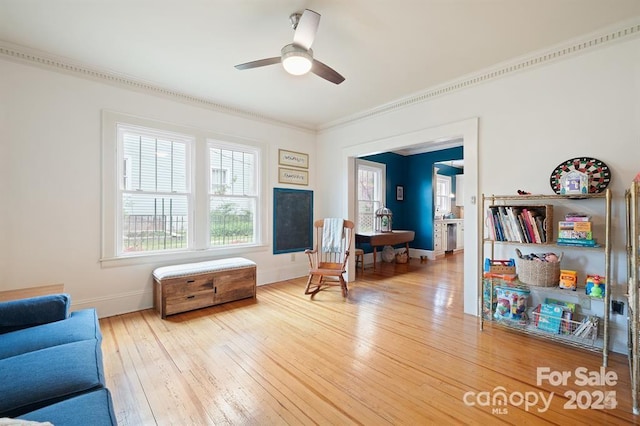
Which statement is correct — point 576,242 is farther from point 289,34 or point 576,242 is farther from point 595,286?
point 289,34

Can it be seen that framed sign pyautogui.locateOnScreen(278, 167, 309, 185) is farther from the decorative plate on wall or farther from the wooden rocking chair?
the decorative plate on wall

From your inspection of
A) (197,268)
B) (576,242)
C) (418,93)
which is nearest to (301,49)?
(418,93)

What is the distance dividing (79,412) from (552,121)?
148 inches

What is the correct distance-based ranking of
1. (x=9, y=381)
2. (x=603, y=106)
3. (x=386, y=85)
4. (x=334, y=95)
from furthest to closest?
(x=334, y=95) < (x=386, y=85) < (x=603, y=106) < (x=9, y=381)

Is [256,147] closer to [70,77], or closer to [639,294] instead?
[70,77]

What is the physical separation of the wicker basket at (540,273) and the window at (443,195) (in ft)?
16.0

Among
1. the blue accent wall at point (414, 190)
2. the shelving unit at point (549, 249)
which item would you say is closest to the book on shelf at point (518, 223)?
the shelving unit at point (549, 249)

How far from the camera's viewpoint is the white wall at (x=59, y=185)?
255cm

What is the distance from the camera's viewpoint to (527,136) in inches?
106

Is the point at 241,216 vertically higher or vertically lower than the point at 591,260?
higher

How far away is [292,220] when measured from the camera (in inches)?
185

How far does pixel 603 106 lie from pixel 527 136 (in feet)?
1.77

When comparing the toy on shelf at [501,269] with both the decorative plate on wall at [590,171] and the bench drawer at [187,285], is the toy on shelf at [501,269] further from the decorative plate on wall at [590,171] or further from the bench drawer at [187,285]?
the bench drawer at [187,285]

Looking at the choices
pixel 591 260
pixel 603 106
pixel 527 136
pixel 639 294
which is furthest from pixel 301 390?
pixel 603 106
